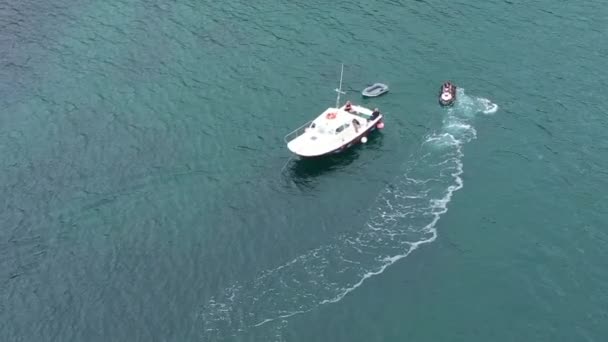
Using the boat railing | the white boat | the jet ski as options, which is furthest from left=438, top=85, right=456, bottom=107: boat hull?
the boat railing

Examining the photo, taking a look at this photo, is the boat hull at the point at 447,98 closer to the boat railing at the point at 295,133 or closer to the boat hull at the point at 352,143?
the boat hull at the point at 352,143

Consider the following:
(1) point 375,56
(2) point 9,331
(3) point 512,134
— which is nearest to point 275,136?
(1) point 375,56

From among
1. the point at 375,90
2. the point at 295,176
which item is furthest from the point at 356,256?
the point at 375,90

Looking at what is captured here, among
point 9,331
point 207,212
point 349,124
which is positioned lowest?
point 9,331

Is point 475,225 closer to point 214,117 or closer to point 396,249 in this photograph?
point 396,249

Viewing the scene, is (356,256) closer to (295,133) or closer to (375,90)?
(295,133)

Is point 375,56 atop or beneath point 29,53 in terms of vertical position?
atop
